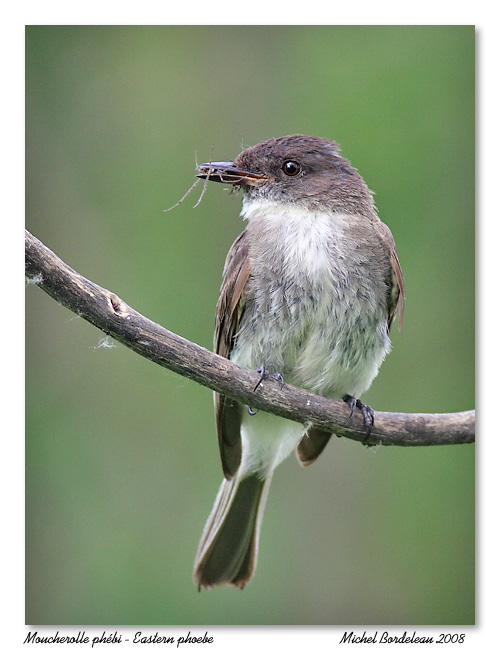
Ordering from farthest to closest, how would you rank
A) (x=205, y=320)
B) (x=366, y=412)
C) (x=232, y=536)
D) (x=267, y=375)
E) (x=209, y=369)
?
(x=205, y=320)
(x=232, y=536)
(x=366, y=412)
(x=267, y=375)
(x=209, y=369)

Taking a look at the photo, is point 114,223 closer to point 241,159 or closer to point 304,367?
point 241,159

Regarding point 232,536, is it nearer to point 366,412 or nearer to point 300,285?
point 366,412

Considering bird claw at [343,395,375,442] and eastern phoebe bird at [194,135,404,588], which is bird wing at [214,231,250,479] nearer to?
eastern phoebe bird at [194,135,404,588]

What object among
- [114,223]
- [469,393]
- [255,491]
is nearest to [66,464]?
[255,491]

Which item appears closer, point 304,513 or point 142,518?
point 142,518

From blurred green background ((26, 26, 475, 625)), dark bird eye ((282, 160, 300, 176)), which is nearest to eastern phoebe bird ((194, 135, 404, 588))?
dark bird eye ((282, 160, 300, 176))

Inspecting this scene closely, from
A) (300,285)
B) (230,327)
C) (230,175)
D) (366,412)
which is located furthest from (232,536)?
(230,175)
